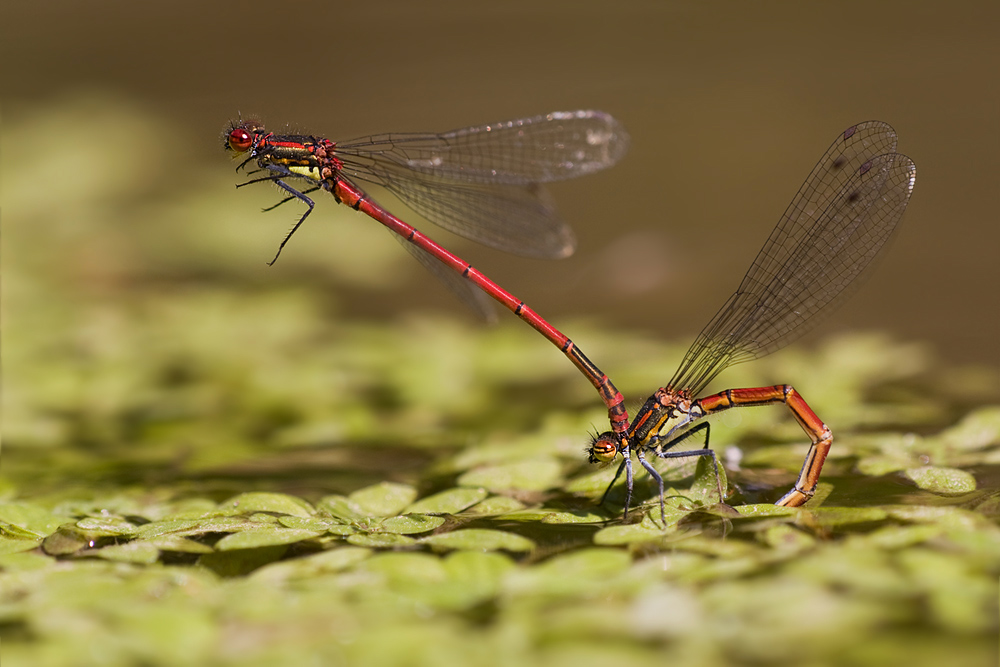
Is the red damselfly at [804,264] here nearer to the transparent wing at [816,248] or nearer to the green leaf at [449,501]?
the transparent wing at [816,248]

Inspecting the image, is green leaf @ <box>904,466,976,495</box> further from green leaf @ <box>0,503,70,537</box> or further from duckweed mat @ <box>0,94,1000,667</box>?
green leaf @ <box>0,503,70,537</box>

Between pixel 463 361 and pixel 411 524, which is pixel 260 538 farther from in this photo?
pixel 463 361

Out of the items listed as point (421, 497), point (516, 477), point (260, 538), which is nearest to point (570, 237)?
point (516, 477)

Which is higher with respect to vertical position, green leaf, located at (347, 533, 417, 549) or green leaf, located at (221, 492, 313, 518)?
green leaf, located at (221, 492, 313, 518)

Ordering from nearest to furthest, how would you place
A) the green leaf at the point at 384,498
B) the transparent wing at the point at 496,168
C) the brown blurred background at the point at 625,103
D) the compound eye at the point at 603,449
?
the green leaf at the point at 384,498, the compound eye at the point at 603,449, the transparent wing at the point at 496,168, the brown blurred background at the point at 625,103

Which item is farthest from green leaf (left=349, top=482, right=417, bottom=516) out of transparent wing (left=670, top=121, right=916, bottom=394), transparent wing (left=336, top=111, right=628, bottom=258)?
transparent wing (left=336, top=111, right=628, bottom=258)

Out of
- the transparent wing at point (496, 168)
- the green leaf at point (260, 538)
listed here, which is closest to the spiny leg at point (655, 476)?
the green leaf at point (260, 538)

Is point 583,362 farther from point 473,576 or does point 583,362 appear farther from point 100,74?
point 100,74
